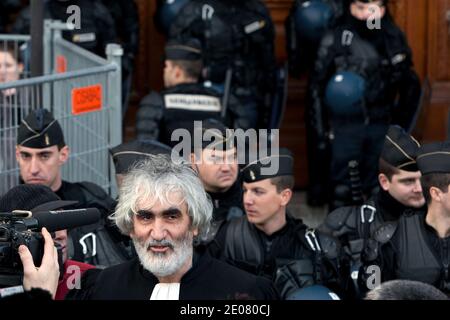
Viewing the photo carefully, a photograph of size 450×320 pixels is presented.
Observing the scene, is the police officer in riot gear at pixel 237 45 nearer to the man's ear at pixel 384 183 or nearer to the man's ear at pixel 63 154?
the man's ear at pixel 63 154

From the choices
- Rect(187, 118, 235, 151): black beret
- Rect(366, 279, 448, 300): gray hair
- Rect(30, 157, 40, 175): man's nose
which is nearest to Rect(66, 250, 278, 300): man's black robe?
Rect(366, 279, 448, 300): gray hair

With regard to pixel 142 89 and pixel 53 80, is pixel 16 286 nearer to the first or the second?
pixel 53 80

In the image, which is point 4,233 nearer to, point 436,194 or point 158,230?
point 158,230

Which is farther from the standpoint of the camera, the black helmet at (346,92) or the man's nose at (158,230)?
the black helmet at (346,92)

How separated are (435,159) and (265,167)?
1.13 meters

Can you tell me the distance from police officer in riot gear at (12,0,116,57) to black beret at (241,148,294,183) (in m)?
3.20

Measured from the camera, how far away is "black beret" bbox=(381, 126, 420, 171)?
28.9 feet

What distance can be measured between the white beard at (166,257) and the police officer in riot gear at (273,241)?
1.82 meters

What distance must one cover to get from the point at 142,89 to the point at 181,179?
639 centimetres

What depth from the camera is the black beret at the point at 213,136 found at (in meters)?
9.30

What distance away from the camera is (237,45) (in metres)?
11.8

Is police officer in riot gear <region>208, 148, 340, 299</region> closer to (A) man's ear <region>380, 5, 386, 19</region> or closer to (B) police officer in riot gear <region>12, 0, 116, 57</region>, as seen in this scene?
(A) man's ear <region>380, 5, 386, 19</region>

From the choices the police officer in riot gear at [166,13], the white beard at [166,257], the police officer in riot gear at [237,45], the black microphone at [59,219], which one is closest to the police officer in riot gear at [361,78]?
the police officer in riot gear at [237,45]
